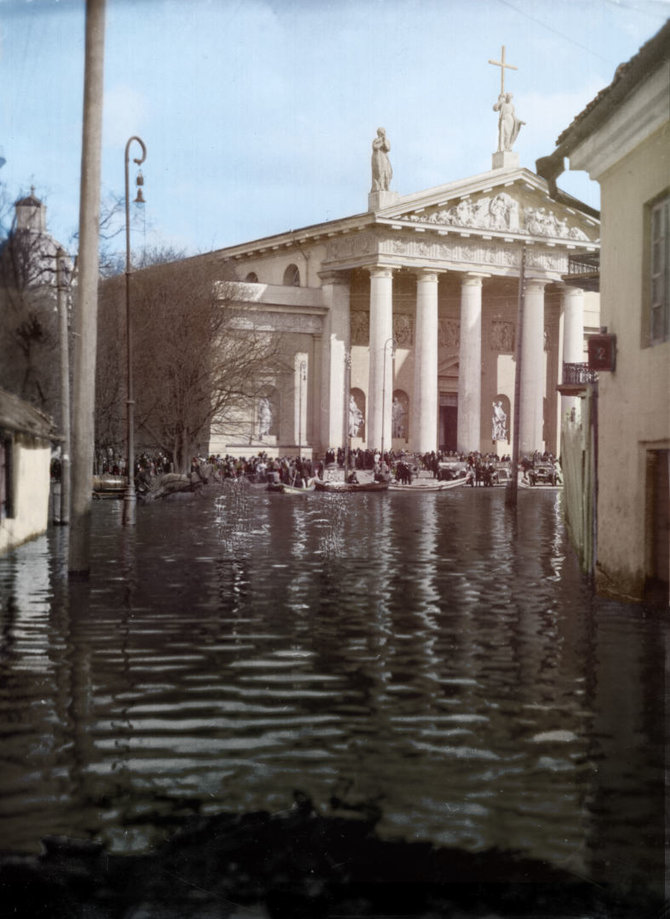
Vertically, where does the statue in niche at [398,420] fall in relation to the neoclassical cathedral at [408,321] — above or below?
below

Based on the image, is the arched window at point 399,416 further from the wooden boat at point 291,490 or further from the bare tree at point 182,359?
the wooden boat at point 291,490

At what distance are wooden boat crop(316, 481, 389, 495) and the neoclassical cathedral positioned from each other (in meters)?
10.7

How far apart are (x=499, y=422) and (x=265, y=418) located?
14150mm

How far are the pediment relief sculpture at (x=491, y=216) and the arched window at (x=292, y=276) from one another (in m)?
8.40

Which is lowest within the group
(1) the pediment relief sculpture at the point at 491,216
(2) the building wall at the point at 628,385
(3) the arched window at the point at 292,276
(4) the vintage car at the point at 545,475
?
(4) the vintage car at the point at 545,475

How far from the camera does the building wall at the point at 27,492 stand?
18.6 metres

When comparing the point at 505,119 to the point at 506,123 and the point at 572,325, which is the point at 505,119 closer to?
the point at 506,123

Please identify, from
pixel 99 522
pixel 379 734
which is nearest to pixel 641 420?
pixel 379 734

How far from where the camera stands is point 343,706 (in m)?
7.26

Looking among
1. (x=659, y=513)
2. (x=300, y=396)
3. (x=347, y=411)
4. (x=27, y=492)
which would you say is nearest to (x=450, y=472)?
(x=347, y=411)

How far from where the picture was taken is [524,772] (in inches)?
224

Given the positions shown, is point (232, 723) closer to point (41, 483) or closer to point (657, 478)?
point (657, 478)

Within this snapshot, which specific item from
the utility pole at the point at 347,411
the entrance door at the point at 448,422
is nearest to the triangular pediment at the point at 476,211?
the utility pole at the point at 347,411

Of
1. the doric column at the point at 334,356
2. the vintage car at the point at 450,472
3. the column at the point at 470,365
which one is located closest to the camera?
the vintage car at the point at 450,472
